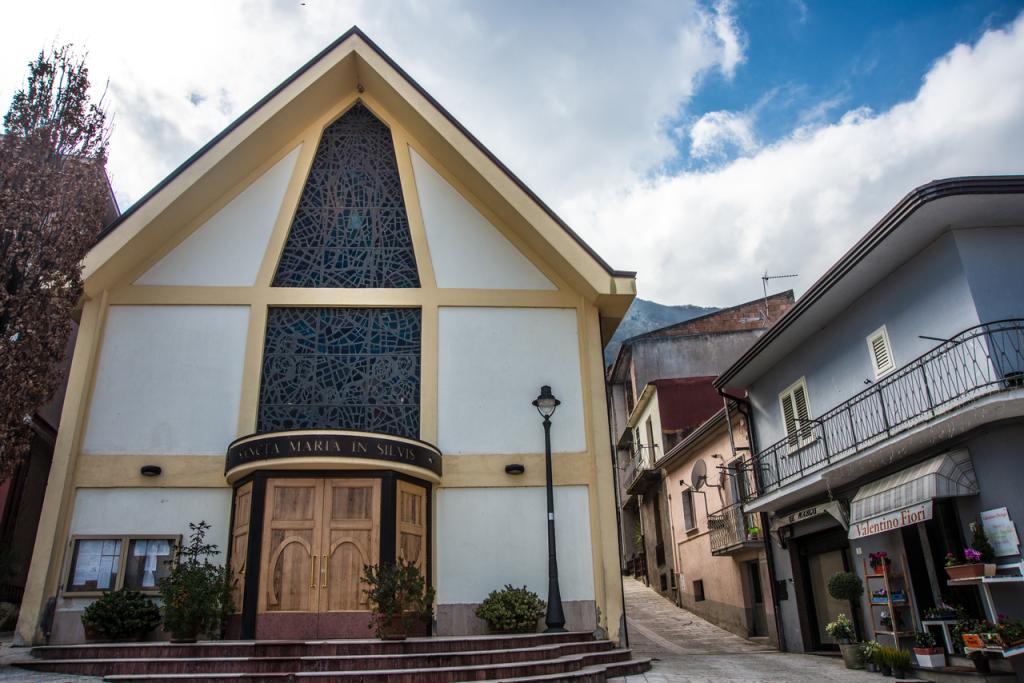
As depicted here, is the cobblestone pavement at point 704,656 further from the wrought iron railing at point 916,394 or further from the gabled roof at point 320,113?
the gabled roof at point 320,113

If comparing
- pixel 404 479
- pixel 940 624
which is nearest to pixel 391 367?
pixel 404 479

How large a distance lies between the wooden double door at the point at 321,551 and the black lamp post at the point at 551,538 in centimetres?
206

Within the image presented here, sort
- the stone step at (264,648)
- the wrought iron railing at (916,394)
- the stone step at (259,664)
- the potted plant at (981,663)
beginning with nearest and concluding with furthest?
the stone step at (259,664)
the stone step at (264,648)
the potted plant at (981,663)
the wrought iron railing at (916,394)

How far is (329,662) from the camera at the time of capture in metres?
8.49

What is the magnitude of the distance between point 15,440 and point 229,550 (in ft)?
10.9

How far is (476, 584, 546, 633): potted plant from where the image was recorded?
10625mm

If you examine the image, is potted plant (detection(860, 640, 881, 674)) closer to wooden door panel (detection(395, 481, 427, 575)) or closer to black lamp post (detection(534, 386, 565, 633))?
black lamp post (detection(534, 386, 565, 633))

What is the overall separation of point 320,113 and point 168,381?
5769 millimetres

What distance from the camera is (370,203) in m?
13.7

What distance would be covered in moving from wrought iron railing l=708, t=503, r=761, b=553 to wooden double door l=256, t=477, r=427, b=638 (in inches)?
381

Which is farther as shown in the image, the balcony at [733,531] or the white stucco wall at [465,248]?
the balcony at [733,531]

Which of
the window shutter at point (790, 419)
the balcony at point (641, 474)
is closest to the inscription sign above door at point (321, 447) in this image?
the window shutter at point (790, 419)

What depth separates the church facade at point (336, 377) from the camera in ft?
35.6

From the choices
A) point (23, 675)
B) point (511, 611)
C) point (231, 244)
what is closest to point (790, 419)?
point (511, 611)
